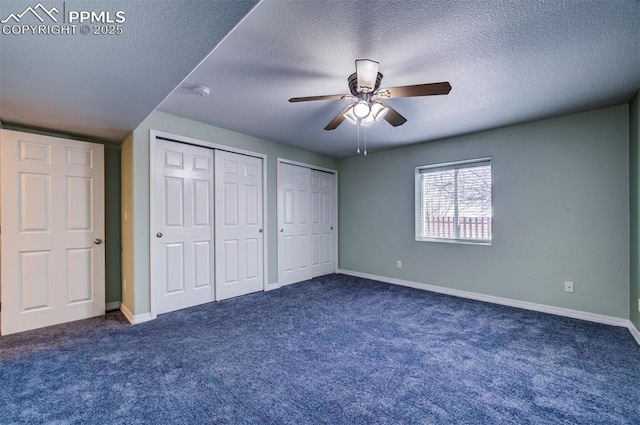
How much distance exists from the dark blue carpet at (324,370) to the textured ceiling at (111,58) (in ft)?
6.68

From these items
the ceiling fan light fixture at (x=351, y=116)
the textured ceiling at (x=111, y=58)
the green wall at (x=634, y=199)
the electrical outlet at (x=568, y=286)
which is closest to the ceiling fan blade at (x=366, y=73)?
the ceiling fan light fixture at (x=351, y=116)

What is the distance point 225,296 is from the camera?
3.74 meters

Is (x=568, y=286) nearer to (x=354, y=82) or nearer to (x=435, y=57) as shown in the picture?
(x=435, y=57)

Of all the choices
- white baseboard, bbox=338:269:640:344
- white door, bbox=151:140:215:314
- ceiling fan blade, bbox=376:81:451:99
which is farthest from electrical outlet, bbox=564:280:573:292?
white door, bbox=151:140:215:314

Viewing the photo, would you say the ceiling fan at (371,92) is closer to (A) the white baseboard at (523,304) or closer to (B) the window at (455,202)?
(B) the window at (455,202)

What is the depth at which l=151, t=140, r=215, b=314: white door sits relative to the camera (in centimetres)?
316

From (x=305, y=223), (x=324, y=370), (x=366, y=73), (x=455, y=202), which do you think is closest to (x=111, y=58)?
(x=366, y=73)

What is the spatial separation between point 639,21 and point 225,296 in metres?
4.43

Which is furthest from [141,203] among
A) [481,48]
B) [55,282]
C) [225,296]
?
[481,48]

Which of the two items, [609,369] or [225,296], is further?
[225,296]

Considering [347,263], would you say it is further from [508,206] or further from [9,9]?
[9,9]

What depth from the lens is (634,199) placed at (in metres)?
2.67

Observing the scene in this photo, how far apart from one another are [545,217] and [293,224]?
345cm

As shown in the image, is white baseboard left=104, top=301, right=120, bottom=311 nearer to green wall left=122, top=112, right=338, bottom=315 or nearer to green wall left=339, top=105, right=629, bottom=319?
green wall left=122, top=112, right=338, bottom=315
